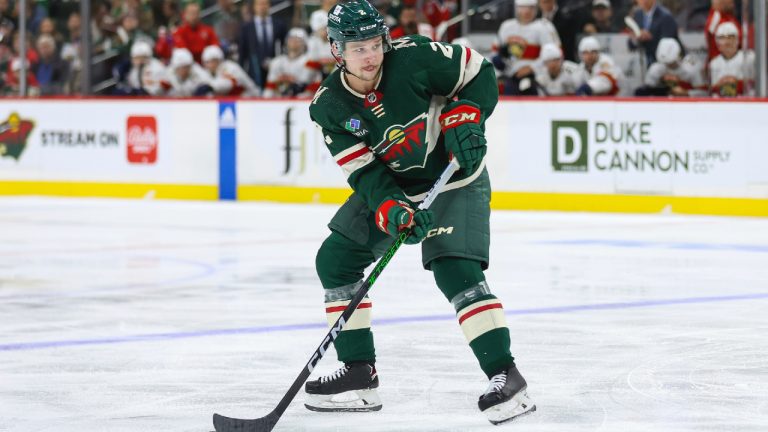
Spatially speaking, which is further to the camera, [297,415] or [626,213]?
[626,213]

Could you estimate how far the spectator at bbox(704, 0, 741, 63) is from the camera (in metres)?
11.5

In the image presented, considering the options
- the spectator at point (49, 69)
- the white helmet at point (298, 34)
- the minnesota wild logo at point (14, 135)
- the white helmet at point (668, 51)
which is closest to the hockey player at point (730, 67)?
the white helmet at point (668, 51)

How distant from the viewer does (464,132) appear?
13.2 ft

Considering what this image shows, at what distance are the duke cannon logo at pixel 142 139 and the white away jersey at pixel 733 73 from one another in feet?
16.1

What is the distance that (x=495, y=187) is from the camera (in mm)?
11961

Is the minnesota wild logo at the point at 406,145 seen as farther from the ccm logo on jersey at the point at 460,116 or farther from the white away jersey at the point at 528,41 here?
the white away jersey at the point at 528,41

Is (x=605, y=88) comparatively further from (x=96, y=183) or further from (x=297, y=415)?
(x=297, y=415)

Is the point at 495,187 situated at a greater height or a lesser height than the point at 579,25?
lesser

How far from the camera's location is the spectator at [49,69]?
1513 cm

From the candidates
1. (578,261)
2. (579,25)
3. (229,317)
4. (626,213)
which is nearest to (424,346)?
(229,317)

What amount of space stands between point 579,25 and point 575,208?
66.3 inches

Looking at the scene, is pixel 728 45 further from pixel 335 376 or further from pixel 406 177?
pixel 335 376

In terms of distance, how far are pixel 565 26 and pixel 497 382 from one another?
8.74 metres

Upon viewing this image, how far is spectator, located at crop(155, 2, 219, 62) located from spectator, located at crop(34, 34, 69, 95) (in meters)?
1.26
